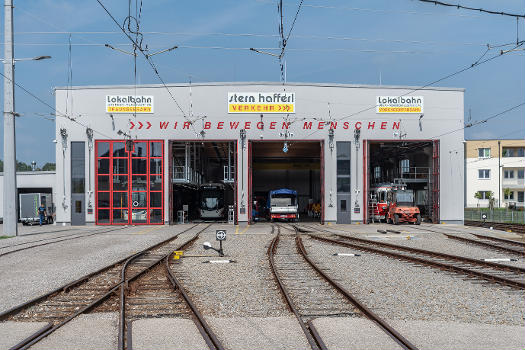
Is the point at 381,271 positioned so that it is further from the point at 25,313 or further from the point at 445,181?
the point at 445,181

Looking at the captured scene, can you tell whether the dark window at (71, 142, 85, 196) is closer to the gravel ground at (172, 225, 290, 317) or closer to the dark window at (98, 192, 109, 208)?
the dark window at (98, 192, 109, 208)

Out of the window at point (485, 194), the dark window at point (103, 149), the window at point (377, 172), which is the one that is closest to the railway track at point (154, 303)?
the dark window at point (103, 149)

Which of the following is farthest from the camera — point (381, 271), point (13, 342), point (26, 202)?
point (26, 202)

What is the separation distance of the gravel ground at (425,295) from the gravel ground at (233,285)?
66.6 inches

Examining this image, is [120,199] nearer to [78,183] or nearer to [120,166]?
[120,166]

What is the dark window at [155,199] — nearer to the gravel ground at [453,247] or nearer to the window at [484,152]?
the gravel ground at [453,247]

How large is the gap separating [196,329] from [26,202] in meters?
37.6

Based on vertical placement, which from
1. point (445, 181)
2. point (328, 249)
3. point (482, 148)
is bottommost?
point (328, 249)

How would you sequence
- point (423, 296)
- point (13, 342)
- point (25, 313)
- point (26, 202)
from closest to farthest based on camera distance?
point (13, 342), point (25, 313), point (423, 296), point (26, 202)

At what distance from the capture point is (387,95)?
37812 millimetres

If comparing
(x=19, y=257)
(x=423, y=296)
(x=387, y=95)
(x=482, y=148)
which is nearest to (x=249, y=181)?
(x=387, y=95)

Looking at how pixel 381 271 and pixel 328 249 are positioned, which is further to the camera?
pixel 328 249

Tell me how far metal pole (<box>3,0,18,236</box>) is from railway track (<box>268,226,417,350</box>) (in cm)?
1625

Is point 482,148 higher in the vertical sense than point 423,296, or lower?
higher
